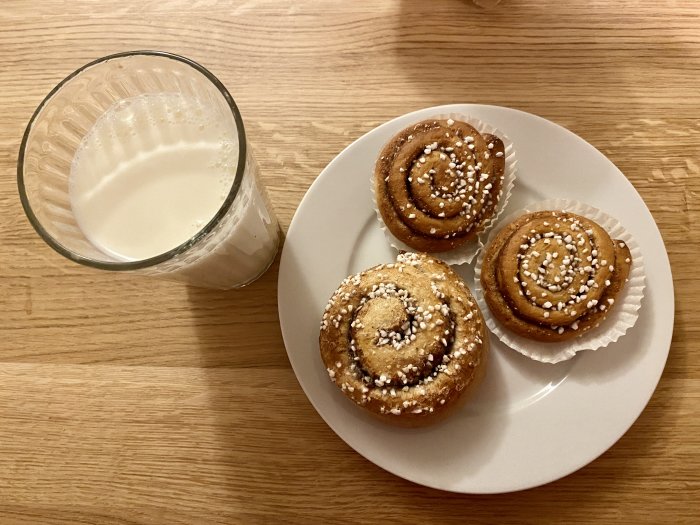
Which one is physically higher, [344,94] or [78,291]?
[344,94]

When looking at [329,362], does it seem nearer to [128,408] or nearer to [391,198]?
[391,198]

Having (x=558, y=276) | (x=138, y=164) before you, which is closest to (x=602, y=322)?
(x=558, y=276)

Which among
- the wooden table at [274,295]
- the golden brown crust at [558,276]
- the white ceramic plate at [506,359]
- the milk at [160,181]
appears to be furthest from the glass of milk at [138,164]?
the golden brown crust at [558,276]

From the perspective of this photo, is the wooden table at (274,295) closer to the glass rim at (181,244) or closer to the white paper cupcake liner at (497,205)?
the white paper cupcake liner at (497,205)

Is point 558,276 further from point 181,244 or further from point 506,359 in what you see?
point 181,244

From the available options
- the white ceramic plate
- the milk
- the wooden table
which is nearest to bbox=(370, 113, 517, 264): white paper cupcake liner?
the white ceramic plate

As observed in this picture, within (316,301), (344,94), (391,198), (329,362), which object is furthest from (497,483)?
(344,94)
